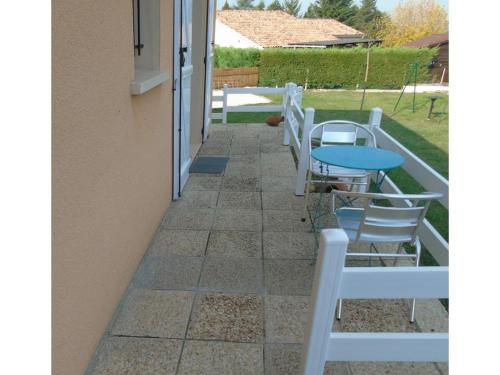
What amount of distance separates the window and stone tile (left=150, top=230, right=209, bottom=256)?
1.45 meters

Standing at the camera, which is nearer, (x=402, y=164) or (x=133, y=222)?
(x=133, y=222)

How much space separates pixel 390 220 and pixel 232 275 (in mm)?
1327

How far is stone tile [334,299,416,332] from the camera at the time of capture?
2.80 metres

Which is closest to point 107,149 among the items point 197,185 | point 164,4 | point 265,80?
point 164,4

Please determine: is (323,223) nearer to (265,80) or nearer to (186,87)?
(186,87)

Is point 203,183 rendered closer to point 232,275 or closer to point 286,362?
point 232,275

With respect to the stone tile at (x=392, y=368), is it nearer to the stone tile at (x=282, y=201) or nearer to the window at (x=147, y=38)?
the stone tile at (x=282, y=201)

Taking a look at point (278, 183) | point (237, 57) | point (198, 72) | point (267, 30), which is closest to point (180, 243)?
point (278, 183)

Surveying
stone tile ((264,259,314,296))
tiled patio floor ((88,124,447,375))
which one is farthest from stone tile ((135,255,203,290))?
stone tile ((264,259,314,296))

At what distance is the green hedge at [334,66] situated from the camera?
69.1ft

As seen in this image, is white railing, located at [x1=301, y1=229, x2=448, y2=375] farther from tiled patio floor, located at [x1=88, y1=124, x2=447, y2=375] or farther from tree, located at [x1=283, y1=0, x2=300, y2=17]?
tree, located at [x1=283, y1=0, x2=300, y2=17]

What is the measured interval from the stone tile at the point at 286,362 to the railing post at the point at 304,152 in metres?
2.70

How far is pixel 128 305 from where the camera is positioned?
115 inches

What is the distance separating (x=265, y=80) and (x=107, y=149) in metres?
19.8
